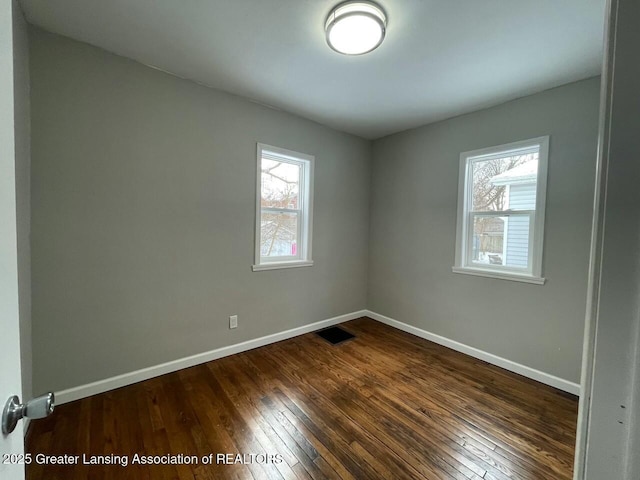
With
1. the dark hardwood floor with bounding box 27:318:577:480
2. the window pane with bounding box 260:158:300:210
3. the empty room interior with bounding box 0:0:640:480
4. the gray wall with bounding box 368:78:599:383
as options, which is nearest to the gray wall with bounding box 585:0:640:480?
the empty room interior with bounding box 0:0:640:480

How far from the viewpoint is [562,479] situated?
1383 millimetres

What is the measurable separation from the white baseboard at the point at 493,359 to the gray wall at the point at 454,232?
5 centimetres

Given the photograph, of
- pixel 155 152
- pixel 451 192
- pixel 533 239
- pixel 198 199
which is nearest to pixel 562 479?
pixel 533 239

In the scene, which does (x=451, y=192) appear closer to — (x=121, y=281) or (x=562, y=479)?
(x=562, y=479)

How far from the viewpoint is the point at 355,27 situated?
158 cm

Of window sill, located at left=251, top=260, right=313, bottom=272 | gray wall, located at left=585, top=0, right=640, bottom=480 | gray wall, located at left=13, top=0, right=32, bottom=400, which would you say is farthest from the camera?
window sill, located at left=251, top=260, right=313, bottom=272

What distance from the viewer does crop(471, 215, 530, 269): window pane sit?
2.46 metres

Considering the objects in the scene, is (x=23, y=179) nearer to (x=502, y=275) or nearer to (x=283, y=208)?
(x=283, y=208)

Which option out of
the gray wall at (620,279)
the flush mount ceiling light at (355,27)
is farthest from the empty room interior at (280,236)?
the gray wall at (620,279)

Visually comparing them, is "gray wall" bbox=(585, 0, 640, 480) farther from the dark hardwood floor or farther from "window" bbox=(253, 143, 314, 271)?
"window" bbox=(253, 143, 314, 271)

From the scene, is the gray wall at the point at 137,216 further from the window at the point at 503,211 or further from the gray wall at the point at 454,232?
the window at the point at 503,211

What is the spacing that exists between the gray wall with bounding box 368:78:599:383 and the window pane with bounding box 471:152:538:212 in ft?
0.56

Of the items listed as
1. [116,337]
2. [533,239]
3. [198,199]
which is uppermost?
[198,199]

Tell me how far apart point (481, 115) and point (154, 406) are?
3.93m
